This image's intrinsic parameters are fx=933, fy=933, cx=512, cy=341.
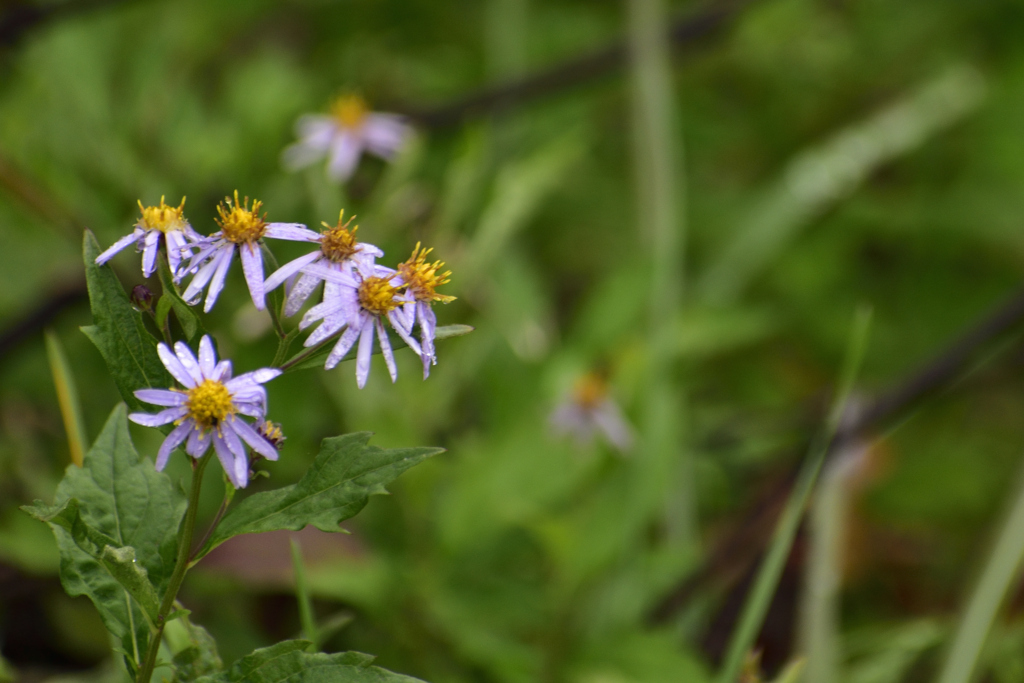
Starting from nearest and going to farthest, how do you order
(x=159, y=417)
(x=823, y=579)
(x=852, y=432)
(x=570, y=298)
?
1. (x=159, y=417)
2. (x=823, y=579)
3. (x=852, y=432)
4. (x=570, y=298)

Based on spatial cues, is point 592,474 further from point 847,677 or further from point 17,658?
point 17,658

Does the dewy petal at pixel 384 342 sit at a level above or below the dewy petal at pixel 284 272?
below

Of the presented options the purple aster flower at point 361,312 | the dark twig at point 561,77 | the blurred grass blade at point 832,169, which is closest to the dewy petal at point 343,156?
the dark twig at point 561,77

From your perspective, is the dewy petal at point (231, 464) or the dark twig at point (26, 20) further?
the dark twig at point (26, 20)

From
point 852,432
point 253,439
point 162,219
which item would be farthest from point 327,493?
point 852,432

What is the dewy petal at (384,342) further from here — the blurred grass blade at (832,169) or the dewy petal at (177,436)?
the blurred grass blade at (832,169)

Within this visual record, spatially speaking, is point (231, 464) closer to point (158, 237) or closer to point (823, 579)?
point (158, 237)
